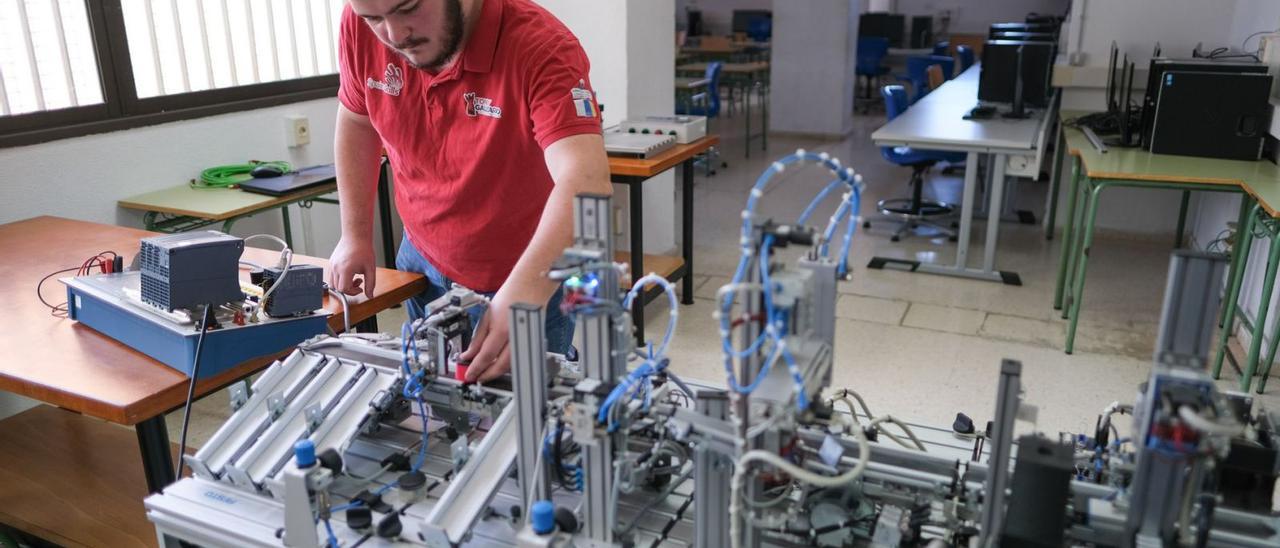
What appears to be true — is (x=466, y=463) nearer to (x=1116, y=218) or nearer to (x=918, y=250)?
(x=918, y=250)

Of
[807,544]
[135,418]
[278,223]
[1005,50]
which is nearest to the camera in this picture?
[807,544]

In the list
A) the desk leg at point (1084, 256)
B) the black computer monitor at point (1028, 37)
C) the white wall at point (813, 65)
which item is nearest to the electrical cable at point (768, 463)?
the desk leg at point (1084, 256)

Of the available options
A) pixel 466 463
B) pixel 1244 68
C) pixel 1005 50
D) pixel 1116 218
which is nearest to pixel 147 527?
pixel 466 463

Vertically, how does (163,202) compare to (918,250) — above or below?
above

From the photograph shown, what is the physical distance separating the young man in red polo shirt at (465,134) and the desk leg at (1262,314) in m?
2.40

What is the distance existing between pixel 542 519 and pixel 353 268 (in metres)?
0.99

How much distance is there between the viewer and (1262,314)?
9.36 feet

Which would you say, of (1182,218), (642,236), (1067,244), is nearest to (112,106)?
(642,236)

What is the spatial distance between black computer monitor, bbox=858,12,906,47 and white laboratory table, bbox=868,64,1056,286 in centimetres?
637

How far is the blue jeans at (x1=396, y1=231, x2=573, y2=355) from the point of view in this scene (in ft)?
5.79

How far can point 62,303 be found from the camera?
180cm

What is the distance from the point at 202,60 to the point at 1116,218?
487cm

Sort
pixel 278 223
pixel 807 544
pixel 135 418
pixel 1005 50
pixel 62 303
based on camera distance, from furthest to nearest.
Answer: pixel 1005 50, pixel 278 223, pixel 62 303, pixel 135 418, pixel 807 544

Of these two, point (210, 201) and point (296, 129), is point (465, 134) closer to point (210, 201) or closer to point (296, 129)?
point (210, 201)
